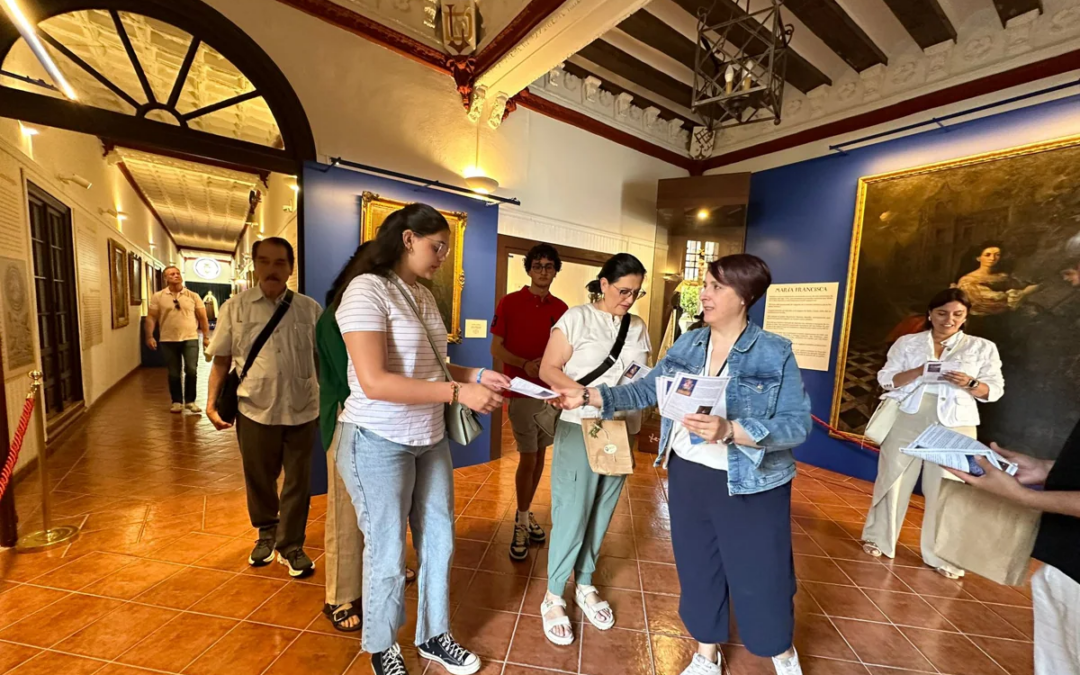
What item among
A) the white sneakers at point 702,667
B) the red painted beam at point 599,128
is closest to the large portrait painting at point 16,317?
the red painted beam at point 599,128

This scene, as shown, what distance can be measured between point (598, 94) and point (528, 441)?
4.22 meters

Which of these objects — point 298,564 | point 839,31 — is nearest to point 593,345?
point 298,564

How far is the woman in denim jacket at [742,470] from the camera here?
1.37 meters

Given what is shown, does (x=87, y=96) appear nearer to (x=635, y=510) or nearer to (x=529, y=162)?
(x=529, y=162)

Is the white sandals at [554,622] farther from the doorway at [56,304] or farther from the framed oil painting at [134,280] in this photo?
the framed oil painting at [134,280]

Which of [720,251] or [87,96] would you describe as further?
[720,251]

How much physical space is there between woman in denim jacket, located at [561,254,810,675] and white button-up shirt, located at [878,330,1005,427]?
197cm

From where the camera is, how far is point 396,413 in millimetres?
1403

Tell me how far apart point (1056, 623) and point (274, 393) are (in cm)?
295

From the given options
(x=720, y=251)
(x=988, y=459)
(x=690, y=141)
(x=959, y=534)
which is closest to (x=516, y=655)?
(x=959, y=534)

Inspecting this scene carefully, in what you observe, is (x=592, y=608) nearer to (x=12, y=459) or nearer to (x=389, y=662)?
(x=389, y=662)

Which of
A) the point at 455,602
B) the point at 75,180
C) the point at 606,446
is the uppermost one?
the point at 75,180

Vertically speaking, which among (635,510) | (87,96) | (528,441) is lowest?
(635,510)

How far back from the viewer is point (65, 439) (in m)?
4.18
